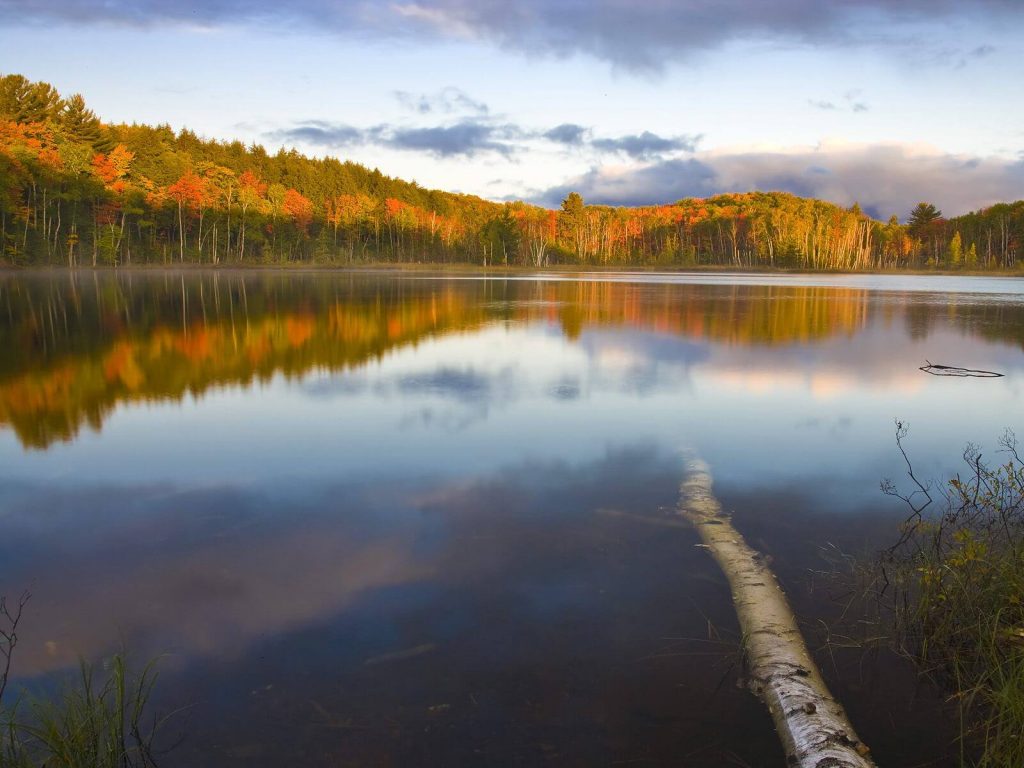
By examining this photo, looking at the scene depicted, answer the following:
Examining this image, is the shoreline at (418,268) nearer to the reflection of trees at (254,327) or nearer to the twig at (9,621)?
the reflection of trees at (254,327)

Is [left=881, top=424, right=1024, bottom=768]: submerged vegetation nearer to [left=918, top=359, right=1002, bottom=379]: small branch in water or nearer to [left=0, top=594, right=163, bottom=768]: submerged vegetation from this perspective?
[left=0, top=594, right=163, bottom=768]: submerged vegetation

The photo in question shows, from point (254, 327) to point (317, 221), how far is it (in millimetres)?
75680

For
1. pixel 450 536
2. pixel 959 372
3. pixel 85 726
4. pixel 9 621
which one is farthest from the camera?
pixel 959 372

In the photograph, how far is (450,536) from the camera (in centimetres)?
572

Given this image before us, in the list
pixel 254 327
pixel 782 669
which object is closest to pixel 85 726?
pixel 782 669

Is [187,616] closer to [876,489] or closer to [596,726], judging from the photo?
[596,726]

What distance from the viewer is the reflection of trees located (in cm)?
1155

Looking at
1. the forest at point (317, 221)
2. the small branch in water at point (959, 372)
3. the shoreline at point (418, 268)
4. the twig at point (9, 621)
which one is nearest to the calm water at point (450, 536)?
the twig at point (9, 621)

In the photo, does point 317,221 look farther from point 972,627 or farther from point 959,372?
point 972,627

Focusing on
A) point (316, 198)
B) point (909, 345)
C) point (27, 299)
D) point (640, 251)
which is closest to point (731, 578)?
point (909, 345)

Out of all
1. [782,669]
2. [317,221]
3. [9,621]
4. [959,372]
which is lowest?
[782,669]

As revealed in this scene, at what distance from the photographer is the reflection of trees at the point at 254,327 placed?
37.9 ft

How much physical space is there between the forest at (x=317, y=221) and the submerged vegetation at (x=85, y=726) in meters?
59.0

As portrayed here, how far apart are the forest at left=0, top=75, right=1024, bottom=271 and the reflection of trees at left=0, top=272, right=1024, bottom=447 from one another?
2998cm
